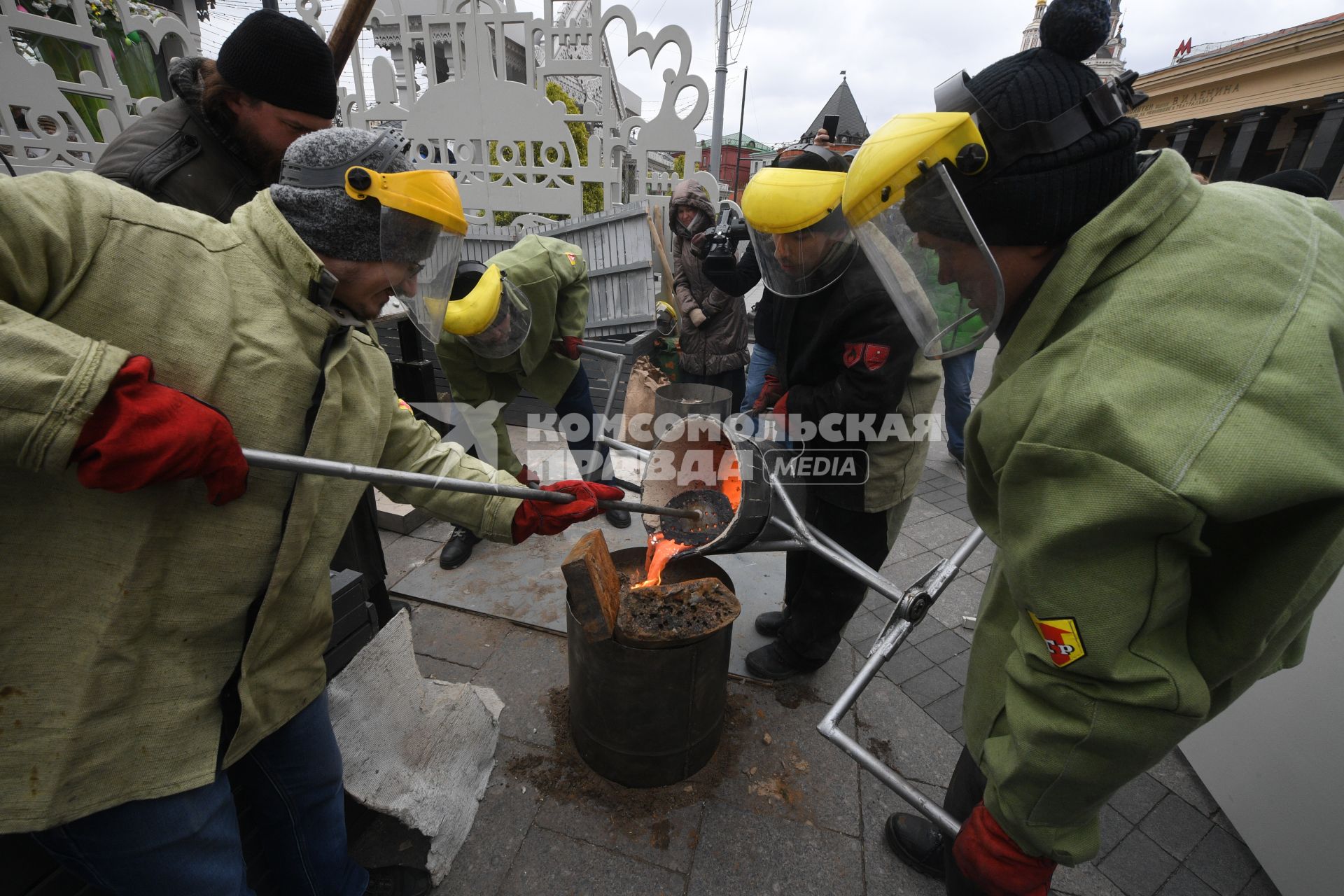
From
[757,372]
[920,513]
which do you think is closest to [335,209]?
[757,372]

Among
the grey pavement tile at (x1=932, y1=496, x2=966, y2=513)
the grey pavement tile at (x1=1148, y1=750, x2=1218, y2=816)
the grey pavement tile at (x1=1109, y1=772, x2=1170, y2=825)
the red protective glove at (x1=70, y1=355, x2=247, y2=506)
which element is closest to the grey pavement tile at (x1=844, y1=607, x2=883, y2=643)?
the grey pavement tile at (x1=1109, y1=772, x2=1170, y2=825)

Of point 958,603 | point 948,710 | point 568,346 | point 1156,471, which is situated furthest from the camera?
point 568,346

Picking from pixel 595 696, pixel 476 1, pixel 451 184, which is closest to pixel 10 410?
pixel 451 184

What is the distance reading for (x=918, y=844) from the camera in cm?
236

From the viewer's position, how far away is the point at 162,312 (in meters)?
1.21

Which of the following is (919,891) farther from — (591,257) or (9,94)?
(9,94)

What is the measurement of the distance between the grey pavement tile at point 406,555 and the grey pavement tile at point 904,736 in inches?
124

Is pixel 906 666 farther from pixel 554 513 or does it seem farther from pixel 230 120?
pixel 230 120

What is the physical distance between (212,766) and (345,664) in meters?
1.03

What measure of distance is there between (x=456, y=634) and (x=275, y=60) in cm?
306

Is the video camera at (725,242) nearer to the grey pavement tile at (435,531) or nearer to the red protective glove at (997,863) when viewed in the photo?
the grey pavement tile at (435,531)

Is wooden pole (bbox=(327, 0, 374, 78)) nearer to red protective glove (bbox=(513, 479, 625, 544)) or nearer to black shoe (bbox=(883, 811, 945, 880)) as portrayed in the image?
red protective glove (bbox=(513, 479, 625, 544))

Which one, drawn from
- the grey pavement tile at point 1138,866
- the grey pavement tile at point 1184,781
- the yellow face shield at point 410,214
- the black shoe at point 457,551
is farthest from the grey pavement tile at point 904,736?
the yellow face shield at point 410,214

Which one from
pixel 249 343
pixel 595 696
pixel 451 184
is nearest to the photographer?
pixel 249 343
